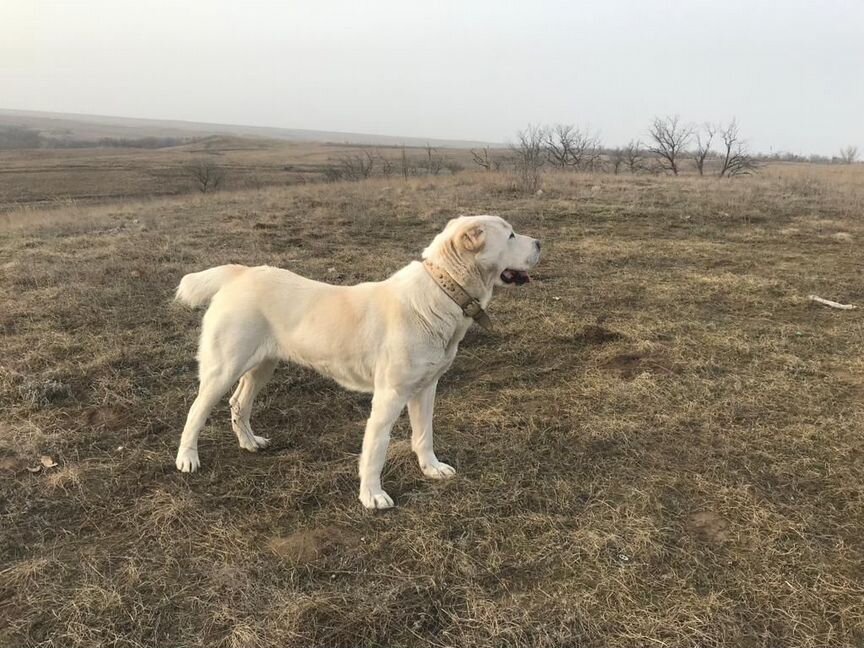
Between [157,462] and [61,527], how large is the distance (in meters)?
0.72

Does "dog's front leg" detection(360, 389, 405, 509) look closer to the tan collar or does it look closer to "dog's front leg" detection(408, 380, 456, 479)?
"dog's front leg" detection(408, 380, 456, 479)

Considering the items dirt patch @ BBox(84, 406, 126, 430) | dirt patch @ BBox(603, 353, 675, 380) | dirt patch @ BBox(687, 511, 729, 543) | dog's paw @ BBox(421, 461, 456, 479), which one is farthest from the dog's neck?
dirt patch @ BBox(84, 406, 126, 430)

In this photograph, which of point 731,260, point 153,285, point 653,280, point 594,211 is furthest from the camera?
point 594,211

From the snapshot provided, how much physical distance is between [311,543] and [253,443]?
1231 mm

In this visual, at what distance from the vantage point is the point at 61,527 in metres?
3.20

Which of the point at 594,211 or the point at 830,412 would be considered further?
the point at 594,211

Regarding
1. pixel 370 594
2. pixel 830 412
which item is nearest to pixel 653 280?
pixel 830 412

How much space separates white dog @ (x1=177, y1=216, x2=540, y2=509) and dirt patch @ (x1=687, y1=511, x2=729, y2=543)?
5.12 feet

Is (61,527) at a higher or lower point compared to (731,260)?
lower

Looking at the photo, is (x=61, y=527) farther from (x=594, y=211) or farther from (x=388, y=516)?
(x=594, y=211)

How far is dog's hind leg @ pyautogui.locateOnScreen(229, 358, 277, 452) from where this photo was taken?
410 cm

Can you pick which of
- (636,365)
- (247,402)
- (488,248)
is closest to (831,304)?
(636,365)

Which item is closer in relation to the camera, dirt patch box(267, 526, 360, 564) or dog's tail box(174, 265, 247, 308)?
dirt patch box(267, 526, 360, 564)

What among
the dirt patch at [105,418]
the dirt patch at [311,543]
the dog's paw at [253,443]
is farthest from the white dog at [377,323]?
the dirt patch at [105,418]
